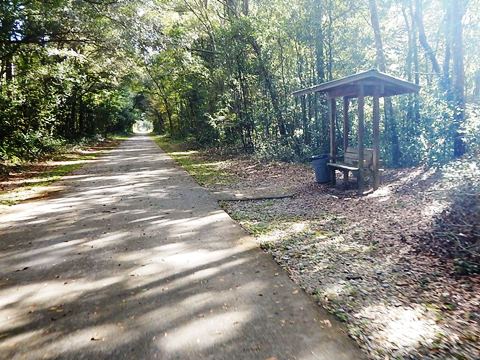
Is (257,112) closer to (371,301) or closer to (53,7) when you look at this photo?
(53,7)

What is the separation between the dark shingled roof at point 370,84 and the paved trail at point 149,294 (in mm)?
4452

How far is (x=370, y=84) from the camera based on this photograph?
8.95 meters

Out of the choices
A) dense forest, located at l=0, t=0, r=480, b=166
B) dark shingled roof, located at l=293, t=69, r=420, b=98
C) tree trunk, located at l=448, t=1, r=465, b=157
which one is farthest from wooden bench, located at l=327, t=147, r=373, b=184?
tree trunk, located at l=448, t=1, r=465, b=157

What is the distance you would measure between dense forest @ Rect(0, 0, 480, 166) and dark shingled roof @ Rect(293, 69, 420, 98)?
1.59 m

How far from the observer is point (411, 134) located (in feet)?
38.9

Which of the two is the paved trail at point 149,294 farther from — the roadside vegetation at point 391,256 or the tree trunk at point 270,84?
the tree trunk at point 270,84

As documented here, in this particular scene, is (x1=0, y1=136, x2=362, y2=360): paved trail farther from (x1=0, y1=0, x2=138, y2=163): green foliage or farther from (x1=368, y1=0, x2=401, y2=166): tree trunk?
(x1=0, y1=0, x2=138, y2=163): green foliage

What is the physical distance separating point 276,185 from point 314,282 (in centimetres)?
675

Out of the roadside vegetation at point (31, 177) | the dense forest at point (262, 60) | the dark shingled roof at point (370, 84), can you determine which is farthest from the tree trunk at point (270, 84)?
the roadside vegetation at point (31, 177)

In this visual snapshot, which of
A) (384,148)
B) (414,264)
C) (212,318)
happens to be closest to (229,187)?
(384,148)

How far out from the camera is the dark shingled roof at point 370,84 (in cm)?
840

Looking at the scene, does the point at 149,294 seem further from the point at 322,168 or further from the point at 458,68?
the point at 458,68

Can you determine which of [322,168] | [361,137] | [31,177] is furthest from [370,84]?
[31,177]

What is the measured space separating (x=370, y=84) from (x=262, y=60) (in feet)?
25.6
